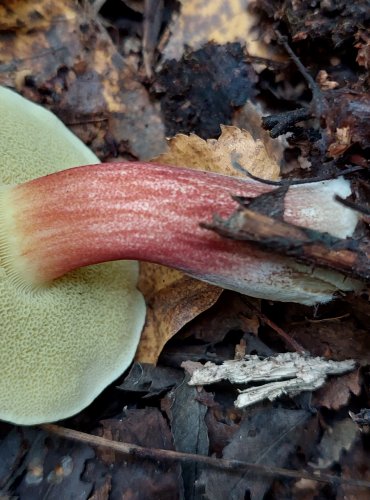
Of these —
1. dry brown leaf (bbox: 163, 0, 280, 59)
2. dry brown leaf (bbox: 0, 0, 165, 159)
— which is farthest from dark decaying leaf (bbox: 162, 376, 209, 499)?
dry brown leaf (bbox: 163, 0, 280, 59)

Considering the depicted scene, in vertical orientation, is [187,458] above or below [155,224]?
below

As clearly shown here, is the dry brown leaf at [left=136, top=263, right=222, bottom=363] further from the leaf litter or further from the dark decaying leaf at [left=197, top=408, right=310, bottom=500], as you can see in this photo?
the dark decaying leaf at [left=197, top=408, right=310, bottom=500]

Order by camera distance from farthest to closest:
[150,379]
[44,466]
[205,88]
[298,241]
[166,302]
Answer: [205,88], [166,302], [150,379], [44,466], [298,241]

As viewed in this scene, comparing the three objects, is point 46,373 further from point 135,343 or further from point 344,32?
point 344,32

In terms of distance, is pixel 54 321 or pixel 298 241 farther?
pixel 54 321

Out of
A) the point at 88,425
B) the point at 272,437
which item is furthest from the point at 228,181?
the point at 88,425

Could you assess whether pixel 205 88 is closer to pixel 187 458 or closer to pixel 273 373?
pixel 273 373

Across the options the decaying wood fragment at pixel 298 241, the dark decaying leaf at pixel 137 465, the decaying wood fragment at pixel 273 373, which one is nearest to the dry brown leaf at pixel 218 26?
the decaying wood fragment at pixel 298 241

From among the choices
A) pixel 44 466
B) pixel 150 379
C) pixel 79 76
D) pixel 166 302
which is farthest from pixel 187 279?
pixel 79 76
